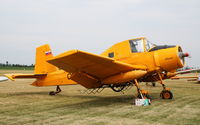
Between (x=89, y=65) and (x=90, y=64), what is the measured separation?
0.10 metres

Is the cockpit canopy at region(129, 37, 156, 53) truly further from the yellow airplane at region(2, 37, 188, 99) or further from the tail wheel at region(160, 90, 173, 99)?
the tail wheel at region(160, 90, 173, 99)

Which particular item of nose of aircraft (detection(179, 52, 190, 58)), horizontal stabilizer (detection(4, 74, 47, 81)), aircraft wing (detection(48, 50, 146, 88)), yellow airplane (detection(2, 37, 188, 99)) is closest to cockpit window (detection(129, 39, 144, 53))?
yellow airplane (detection(2, 37, 188, 99))

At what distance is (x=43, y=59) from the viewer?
36.0 ft

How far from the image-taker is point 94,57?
6.21 m

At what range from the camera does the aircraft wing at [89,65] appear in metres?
6.00

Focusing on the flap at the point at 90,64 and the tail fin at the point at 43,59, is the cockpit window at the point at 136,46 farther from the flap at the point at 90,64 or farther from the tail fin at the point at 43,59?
the tail fin at the point at 43,59

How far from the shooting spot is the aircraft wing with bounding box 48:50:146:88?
6.00 m

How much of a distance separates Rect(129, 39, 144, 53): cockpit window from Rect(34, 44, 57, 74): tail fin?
4.77 m

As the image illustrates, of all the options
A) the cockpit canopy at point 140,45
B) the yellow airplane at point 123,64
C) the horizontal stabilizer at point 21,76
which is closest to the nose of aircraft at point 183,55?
the yellow airplane at point 123,64

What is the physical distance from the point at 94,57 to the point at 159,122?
280 cm

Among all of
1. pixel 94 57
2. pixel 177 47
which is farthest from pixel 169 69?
pixel 94 57

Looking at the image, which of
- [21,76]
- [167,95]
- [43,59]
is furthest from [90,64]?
[43,59]

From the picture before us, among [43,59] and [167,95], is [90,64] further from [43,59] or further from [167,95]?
[43,59]

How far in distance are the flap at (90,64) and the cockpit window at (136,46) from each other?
2.70 feet
